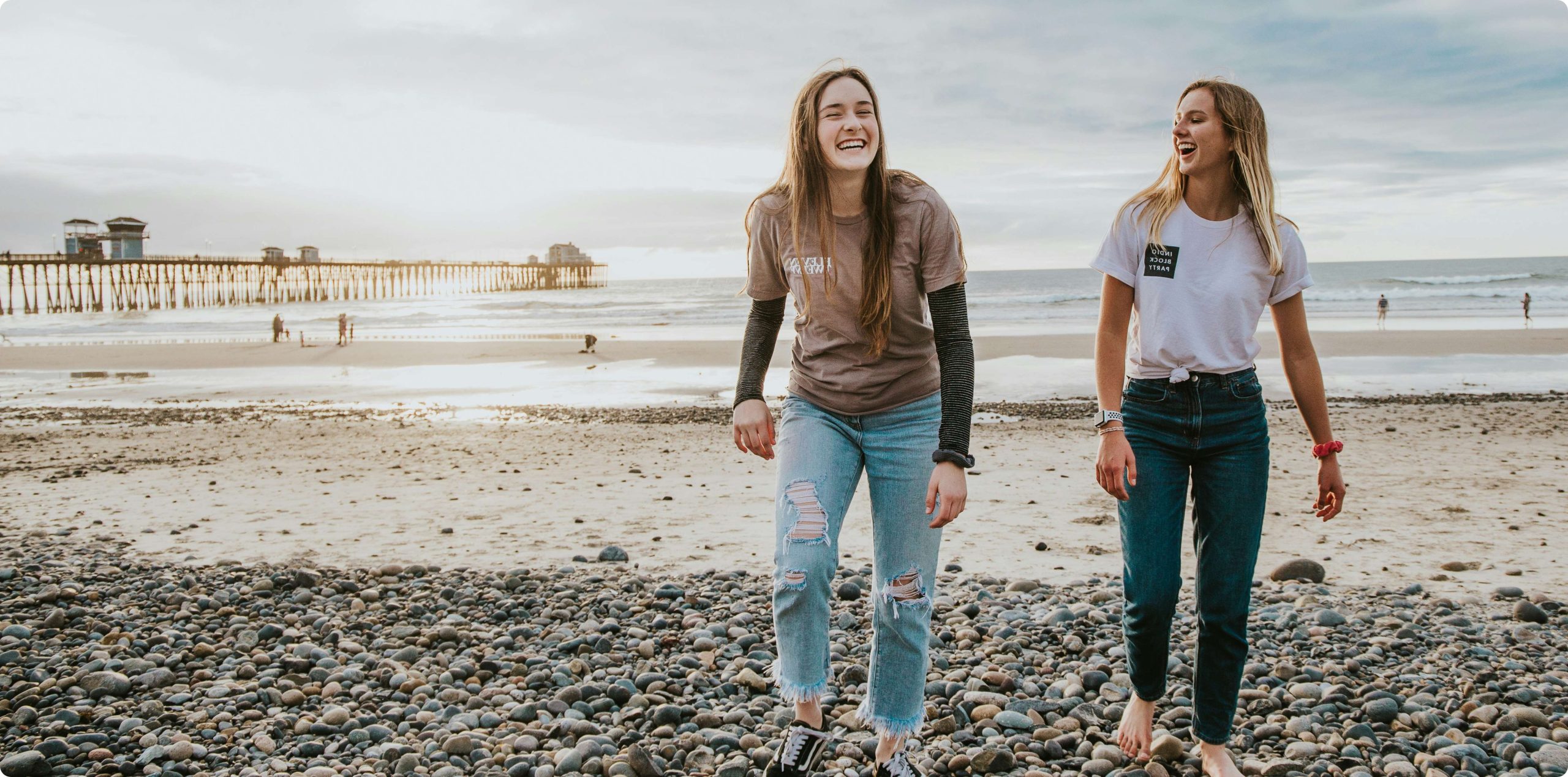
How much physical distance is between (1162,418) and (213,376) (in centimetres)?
2245

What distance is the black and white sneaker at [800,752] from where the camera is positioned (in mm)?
2982

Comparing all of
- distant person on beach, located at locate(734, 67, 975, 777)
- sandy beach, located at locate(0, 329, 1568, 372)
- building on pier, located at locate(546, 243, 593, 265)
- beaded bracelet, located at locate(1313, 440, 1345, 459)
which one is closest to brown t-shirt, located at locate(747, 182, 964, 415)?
distant person on beach, located at locate(734, 67, 975, 777)

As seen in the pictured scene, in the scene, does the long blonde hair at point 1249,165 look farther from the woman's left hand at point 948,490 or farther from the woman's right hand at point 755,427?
the woman's right hand at point 755,427

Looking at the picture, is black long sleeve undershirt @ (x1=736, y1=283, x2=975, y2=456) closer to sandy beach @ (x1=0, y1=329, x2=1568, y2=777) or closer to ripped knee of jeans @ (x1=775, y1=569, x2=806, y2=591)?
ripped knee of jeans @ (x1=775, y1=569, x2=806, y2=591)

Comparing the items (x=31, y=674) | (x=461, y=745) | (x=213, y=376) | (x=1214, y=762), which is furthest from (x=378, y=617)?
(x=213, y=376)

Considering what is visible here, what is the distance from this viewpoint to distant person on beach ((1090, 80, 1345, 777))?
2.93 metres

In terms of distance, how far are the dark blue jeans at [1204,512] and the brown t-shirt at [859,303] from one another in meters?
0.69

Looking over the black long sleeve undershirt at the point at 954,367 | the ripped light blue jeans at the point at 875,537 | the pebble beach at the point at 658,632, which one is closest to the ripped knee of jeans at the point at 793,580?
the ripped light blue jeans at the point at 875,537

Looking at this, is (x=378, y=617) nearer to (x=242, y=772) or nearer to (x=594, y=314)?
(x=242, y=772)

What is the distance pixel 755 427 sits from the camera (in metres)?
3.01

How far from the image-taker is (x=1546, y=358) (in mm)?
20484

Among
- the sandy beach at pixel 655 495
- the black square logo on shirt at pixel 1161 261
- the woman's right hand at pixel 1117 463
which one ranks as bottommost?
the sandy beach at pixel 655 495

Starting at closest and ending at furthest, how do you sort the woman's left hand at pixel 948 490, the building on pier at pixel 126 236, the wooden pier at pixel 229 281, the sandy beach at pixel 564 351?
the woman's left hand at pixel 948 490
the sandy beach at pixel 564 351
the wooden pier at pixel 229 281
the building on pier at pixel 126 236

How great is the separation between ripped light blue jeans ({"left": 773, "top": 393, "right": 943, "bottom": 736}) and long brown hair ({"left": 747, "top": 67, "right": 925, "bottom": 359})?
257 mm
